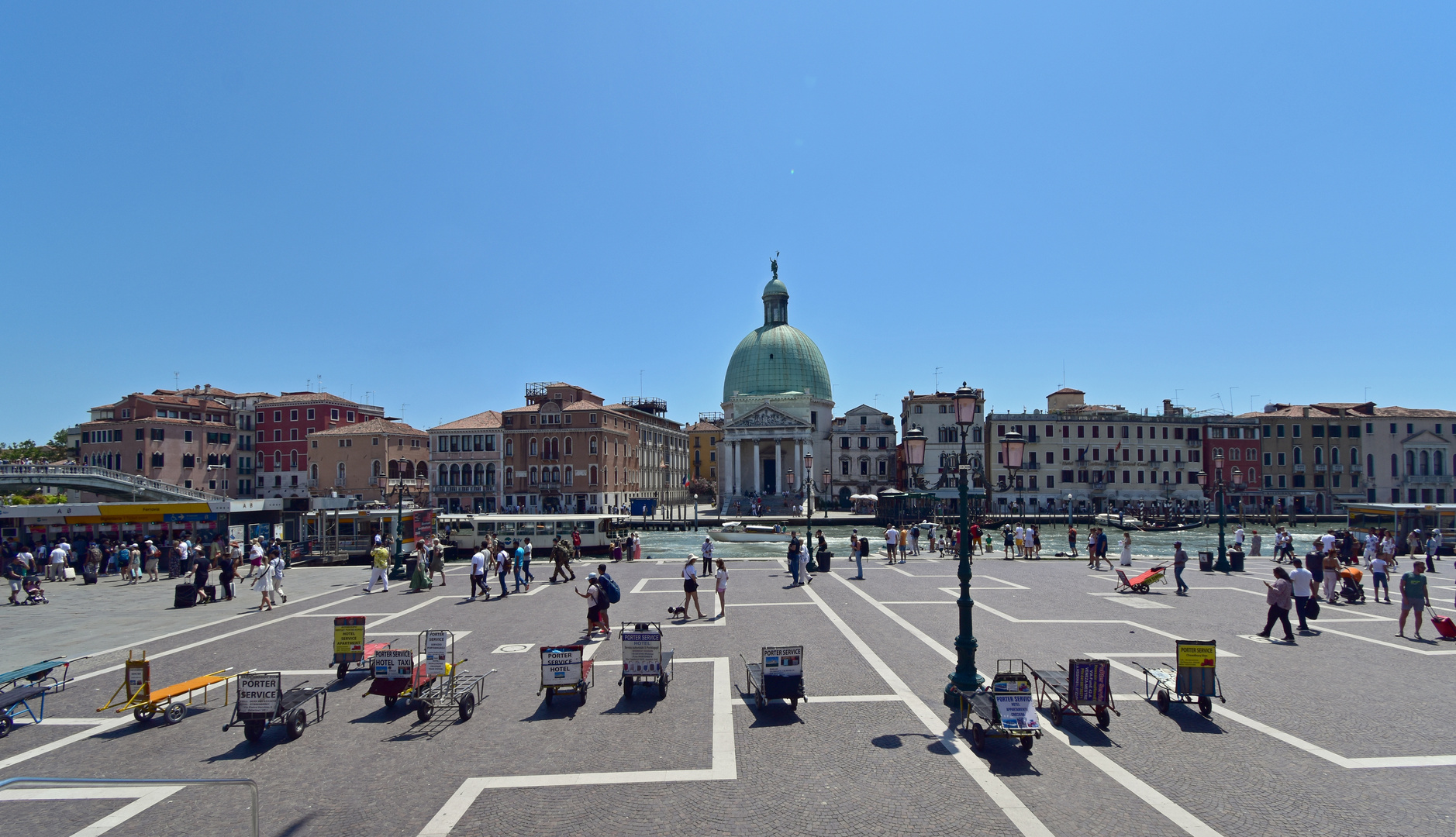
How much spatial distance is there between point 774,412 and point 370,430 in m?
40.2

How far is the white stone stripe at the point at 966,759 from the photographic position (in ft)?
24.6

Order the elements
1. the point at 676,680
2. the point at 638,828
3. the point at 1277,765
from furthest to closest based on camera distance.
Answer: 1. the point at 676,680
2. the point at 1277,765
3. the point at 638,828

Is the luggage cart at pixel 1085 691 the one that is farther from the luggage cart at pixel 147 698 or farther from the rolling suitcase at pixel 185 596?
the rolling suitcase at pixel 185 596

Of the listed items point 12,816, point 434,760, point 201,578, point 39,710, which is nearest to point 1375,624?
point 434,760

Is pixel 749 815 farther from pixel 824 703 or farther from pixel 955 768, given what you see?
pixel 824 703

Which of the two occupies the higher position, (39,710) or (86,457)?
(86,457)

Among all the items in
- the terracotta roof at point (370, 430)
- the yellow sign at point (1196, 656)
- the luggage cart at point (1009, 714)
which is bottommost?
the luggage cart at point (1009, 714)

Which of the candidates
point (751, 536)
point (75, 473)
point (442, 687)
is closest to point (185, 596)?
point (442, 687)

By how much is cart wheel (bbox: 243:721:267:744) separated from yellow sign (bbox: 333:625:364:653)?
297 centimetres

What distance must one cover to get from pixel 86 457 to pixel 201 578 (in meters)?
60.0

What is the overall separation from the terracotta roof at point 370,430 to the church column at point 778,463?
36627 millimetres

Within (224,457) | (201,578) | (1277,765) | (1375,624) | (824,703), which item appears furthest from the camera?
(224,457)

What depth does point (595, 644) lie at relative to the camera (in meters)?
15.6

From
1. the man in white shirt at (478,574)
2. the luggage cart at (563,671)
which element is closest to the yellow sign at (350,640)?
the luggage cart at (563,671)
